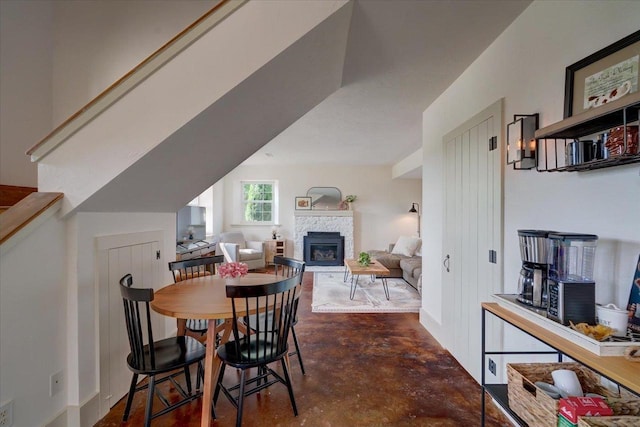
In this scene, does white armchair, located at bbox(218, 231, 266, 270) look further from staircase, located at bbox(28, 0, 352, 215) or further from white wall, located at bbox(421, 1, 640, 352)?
white wall, located at bbox(421, 1, 640, 352)

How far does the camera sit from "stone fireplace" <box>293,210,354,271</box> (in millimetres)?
7098

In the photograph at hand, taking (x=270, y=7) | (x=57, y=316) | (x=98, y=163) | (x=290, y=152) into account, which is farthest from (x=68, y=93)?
(x=290, y=152)

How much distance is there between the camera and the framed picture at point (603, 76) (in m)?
1.12

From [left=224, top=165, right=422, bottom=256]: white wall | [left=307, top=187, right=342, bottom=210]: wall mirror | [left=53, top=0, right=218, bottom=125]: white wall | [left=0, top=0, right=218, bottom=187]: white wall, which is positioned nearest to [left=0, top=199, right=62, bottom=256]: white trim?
[left=0, top=0, right=218, bottom=187]: white wall

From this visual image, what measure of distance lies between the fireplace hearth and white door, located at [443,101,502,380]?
4360mm

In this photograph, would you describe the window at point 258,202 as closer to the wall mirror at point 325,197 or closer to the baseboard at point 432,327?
the wall mirror at point 325,197

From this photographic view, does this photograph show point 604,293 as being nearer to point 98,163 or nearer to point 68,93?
point 98,163

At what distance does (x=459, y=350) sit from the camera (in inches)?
97.1

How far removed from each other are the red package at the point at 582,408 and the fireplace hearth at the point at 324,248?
609 centimetres

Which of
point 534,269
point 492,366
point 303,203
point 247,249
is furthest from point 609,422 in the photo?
point 303,203

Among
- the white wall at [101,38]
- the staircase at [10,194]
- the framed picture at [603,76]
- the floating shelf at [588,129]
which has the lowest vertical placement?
the staircase at [10,194]

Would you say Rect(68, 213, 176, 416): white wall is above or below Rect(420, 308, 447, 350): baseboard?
above

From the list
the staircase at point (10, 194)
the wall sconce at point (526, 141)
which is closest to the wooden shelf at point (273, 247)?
the staircase at point (10, 194)

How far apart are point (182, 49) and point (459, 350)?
3.03 m
